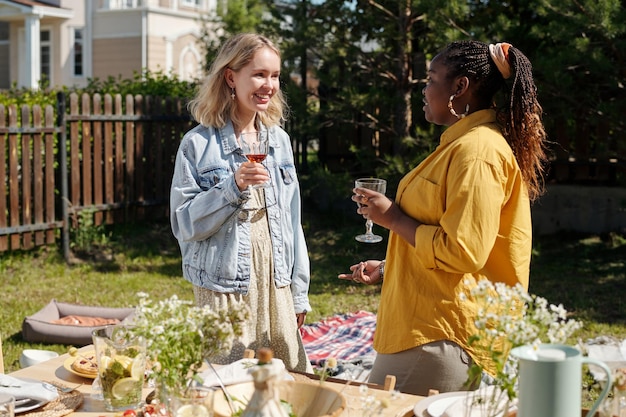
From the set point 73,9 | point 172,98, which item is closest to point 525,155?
point 172,98

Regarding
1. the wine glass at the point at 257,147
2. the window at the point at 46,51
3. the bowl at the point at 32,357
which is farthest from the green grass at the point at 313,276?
the window at the point at 46,51

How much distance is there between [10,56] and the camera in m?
29.3

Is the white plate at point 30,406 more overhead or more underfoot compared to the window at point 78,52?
more underfoot

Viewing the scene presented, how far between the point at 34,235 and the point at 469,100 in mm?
6565

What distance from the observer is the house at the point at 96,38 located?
1068 inches

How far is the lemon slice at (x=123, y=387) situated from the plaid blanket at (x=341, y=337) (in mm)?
3175

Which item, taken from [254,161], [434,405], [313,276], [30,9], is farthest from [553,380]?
[30,9]

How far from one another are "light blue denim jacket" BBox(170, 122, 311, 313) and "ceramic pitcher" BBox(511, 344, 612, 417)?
1679mm

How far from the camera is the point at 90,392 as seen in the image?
2.71 metres

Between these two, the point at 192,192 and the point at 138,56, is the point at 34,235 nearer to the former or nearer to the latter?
the point at 192,192

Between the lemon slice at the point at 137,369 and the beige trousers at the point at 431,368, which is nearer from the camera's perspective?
the lemon slice at the point at 137,369

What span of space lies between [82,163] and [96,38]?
2064 cm

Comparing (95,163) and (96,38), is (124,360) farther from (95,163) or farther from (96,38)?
(96,38)

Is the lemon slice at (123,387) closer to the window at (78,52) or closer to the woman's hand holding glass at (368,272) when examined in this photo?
the woman's hand holding glass at (368,272)
